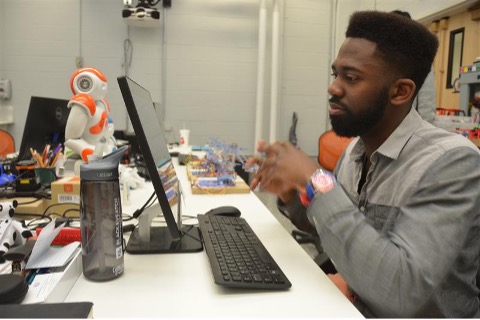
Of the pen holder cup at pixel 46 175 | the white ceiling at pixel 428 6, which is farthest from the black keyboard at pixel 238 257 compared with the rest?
the white ceiling at pixel 428 6

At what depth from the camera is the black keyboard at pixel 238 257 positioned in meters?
0.80

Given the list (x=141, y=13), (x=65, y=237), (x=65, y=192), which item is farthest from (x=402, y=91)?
(x=141, y=13)

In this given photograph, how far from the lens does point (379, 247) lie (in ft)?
2.57

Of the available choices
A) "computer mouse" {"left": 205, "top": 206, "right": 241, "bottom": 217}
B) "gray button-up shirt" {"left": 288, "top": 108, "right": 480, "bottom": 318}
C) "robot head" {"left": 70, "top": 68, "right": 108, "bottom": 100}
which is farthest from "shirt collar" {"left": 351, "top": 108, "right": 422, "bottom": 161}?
"robot head" {"left": 70, "top": 68, "right": 108, "bottom": 100}

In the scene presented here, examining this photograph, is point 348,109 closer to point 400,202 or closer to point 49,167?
point 400,202

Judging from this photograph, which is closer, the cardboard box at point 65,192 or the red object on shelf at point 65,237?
the red object on shelf at point 65,237

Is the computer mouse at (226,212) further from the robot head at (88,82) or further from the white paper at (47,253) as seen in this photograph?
the robot head at (88,82)

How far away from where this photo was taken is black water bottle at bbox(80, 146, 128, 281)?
2.57 feet

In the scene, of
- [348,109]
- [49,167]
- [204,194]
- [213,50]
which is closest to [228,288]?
[348,109]

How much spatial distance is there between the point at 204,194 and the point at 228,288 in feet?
3.06

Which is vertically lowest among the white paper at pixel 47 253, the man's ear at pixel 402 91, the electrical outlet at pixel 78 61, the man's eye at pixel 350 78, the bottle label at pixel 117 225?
the white paper at pixel 47 253

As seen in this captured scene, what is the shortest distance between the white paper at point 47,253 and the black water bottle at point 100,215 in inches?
1.8

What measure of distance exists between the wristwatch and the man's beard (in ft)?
0.74

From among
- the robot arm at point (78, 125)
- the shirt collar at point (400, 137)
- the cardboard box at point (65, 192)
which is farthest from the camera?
the robot arm at point (78, 125)
